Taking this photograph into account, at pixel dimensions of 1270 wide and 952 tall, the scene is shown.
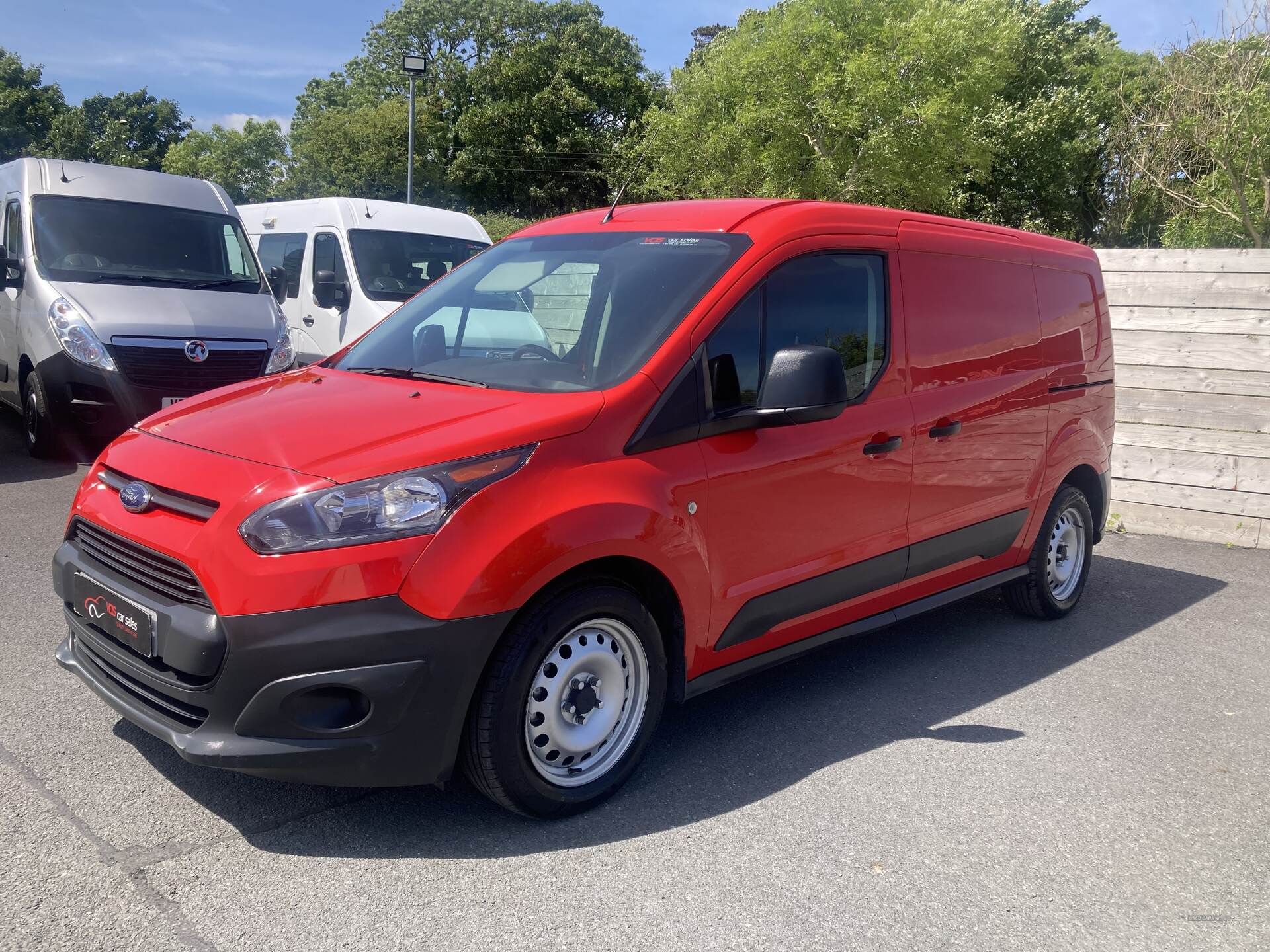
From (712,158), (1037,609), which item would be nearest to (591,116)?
(712,158)

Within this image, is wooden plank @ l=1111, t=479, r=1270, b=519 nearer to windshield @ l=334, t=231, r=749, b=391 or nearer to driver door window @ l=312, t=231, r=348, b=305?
windshield @ l=334, t=231, r=749, b=391

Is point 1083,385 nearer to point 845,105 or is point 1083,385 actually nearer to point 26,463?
point 26,463

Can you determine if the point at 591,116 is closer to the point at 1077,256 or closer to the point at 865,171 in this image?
the point at 865,171

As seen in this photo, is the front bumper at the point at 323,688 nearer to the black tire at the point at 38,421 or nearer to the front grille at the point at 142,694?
the front grille at the point at 142,694

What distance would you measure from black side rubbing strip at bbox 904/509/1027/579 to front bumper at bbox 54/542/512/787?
2232 mm

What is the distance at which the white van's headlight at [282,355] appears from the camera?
8.43 meters

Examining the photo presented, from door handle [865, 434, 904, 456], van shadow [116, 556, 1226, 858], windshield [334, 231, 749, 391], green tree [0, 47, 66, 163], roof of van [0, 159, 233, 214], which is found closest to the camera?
van shadow [116, 556, 1226, 858]

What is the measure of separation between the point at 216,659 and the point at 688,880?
1441 millimetres

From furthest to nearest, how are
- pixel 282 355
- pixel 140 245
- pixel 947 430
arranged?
pixel 140 245 < pixel 282 355 < pixel 947 430

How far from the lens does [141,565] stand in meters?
3.10

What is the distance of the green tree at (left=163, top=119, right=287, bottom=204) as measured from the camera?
59.9 m

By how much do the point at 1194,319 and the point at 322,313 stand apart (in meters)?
8.15

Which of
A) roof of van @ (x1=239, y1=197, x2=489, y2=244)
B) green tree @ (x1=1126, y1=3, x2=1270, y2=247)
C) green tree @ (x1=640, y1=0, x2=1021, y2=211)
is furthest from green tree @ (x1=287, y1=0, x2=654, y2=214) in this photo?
roof of van @ (x1=239, y1=197, x2=489, y2=244)

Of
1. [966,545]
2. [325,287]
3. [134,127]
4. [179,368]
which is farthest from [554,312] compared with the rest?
[134,127]
